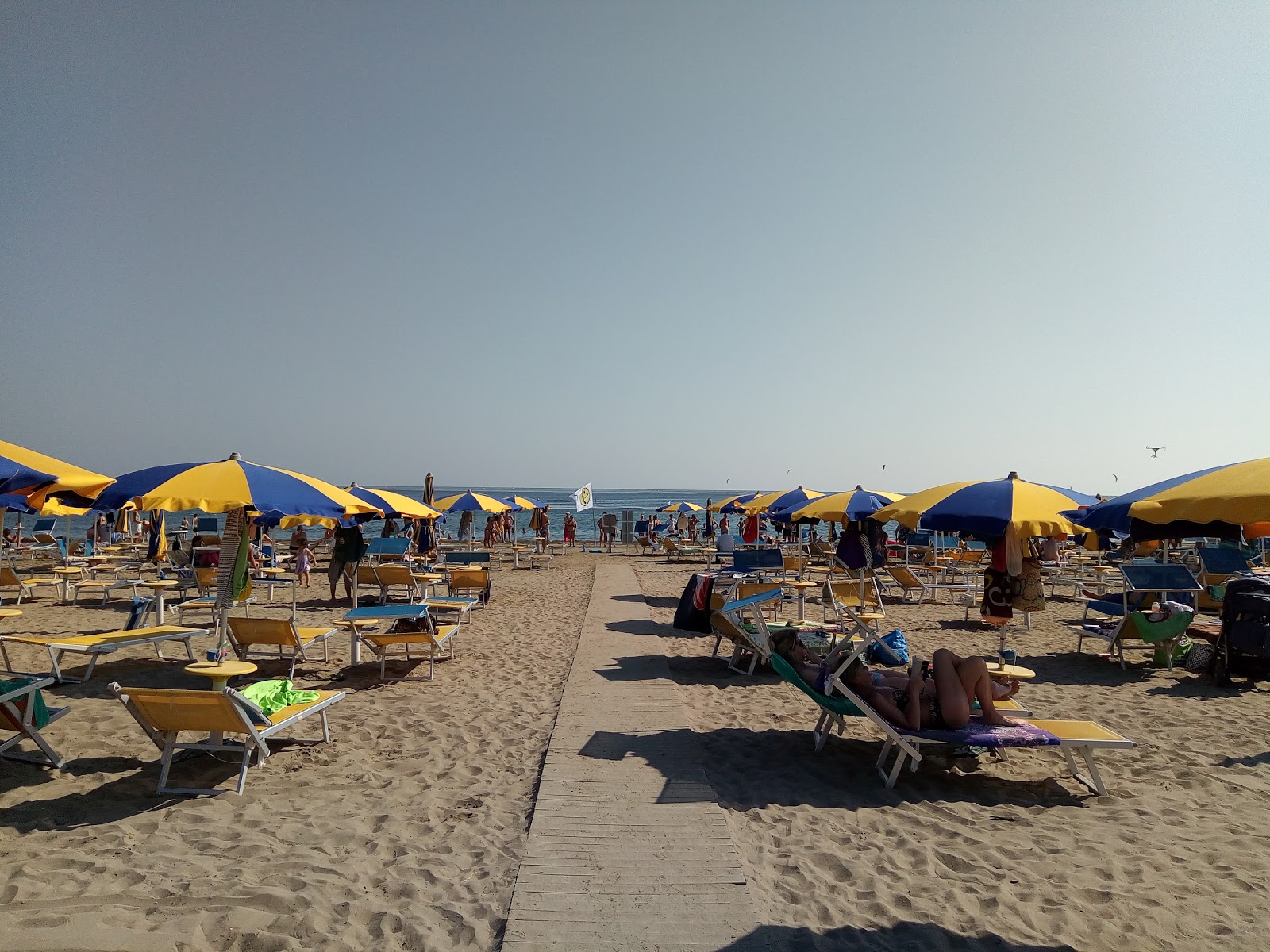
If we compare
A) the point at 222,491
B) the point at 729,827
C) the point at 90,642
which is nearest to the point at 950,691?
the point at 729,827

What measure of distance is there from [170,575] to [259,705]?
12072 mm

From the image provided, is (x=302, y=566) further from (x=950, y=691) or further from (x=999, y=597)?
(x=950, y=691)

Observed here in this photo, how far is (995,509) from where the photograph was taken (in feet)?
21.9

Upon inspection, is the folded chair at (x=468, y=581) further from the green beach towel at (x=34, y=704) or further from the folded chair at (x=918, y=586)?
the folded chair at (x=918, y=586)

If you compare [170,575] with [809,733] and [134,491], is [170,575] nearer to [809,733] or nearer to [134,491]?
[134,491]

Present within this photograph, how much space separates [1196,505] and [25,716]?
741 cm

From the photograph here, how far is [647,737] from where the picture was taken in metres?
5.52

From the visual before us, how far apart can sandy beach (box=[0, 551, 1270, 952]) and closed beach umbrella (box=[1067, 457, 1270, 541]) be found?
1.65 metres

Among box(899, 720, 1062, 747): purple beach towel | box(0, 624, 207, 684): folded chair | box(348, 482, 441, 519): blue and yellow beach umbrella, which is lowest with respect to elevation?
box(0, 624, 207, 684): folded chair

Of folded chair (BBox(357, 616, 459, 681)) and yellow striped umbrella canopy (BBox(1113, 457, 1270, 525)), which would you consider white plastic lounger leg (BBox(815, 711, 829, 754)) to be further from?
folded chair (BBox(357, 616, 459, 681))

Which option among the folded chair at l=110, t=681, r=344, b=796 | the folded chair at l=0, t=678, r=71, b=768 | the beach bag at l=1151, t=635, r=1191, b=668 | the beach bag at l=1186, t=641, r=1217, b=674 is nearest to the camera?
the folded chair at l=110, t=681, r=344, b=796

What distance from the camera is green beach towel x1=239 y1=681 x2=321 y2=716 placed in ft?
16.2

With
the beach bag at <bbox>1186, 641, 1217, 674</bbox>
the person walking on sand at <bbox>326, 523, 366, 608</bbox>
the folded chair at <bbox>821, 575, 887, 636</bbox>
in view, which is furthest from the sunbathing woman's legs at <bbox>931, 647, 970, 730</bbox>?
the person walking on sand at <bbox>326, 523, 366, 608</bbox>

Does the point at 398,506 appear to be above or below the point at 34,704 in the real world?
above
